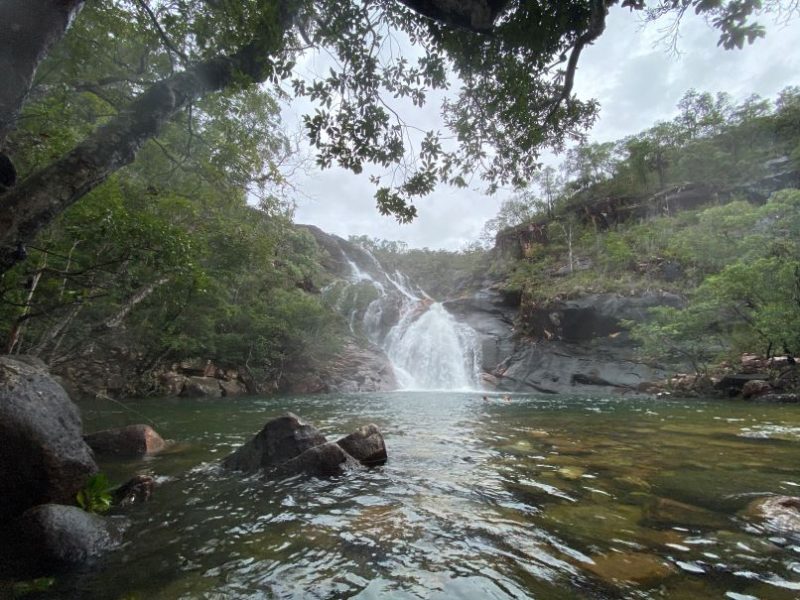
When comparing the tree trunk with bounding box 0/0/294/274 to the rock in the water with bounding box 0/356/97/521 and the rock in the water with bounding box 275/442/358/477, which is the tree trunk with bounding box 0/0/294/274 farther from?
the rock in the water with bounding box 275/442/358/477

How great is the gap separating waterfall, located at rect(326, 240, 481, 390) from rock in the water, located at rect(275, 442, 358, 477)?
2387cm

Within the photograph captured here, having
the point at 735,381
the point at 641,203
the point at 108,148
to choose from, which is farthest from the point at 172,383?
the point at 641,203

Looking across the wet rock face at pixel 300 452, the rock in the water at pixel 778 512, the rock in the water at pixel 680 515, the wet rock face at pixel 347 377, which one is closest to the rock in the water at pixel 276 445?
the wet rock face at pixel 300 452

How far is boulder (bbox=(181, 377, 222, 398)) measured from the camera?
21141mm

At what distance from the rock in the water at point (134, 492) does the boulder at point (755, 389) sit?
68.3ft

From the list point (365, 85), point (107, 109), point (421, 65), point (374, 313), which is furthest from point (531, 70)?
point (374, 313)

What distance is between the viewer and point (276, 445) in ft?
19.4

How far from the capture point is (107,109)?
9242 mm

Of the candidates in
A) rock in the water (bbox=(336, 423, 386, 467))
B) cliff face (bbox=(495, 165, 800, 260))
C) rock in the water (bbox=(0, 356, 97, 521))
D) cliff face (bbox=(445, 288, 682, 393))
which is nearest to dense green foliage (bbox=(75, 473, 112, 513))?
rock in the water (bbox=(0, 356, 97, 521))

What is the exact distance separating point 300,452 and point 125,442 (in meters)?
3.58

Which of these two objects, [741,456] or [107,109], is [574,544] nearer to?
[741,456]

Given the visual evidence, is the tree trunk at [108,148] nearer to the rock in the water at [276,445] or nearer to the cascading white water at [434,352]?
the rock in the water at [276,445]

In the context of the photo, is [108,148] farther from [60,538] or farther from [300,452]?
[300,452]

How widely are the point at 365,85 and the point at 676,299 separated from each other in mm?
27706
